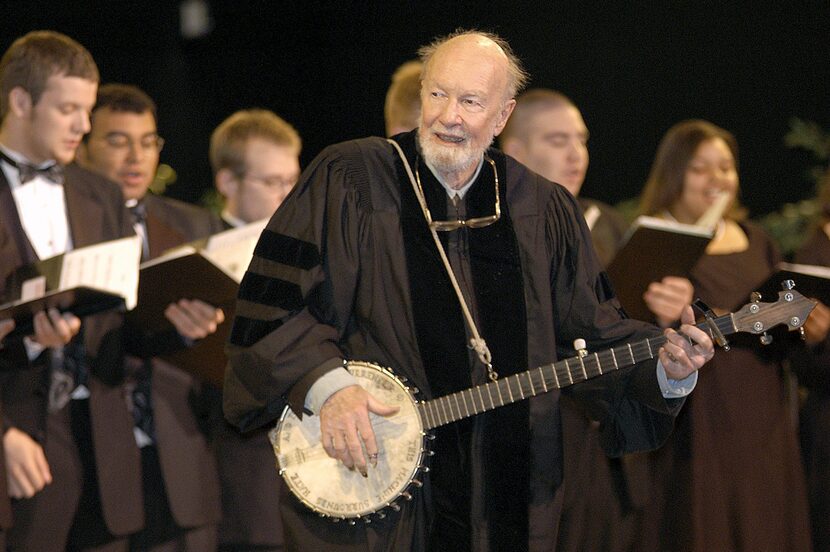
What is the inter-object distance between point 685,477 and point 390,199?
8.83 feet

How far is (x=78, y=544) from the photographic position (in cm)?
441

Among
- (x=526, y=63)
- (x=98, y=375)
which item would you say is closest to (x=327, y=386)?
(x=98, y=375)

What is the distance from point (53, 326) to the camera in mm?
3934

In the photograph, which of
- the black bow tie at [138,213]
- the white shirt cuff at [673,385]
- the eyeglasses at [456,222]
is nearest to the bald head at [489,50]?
the eyeglasses at [456,222]

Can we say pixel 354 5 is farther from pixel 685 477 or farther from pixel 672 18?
pixel 685 477

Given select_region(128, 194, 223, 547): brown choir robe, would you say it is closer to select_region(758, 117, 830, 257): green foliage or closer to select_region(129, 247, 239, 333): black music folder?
select_region(129, 247, 239, 333): black music folder

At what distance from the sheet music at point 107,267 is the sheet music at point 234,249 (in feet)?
1.57

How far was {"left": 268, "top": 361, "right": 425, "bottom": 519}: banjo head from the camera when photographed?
296 cm

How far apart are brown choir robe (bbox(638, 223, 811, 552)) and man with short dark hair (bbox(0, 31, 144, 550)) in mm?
2364

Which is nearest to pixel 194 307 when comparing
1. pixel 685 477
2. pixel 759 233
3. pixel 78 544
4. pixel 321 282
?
pixel 78 544

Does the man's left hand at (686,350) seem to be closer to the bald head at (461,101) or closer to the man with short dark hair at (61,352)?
the bald head at (461,101)

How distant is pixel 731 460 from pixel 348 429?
294 centimetres

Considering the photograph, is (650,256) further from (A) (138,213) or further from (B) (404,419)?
(A) (138,213)

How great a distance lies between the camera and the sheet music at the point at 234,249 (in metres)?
4.46
